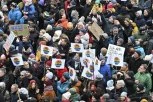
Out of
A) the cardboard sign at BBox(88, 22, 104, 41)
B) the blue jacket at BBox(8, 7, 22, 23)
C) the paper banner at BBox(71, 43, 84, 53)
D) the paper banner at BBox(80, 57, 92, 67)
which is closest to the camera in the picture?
the paper banner at BBox(80, 57, 92, 67)

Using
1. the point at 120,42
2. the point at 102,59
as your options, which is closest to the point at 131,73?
the point at 102,59

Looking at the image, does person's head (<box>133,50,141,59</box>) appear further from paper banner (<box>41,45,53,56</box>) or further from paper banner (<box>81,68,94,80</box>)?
paper banner (<box>41,45,53,56</box>)

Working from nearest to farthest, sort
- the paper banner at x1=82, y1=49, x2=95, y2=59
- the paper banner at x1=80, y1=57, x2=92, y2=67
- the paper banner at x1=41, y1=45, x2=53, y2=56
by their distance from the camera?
the paper banner at x1=80, y1=57, x2=92, y2=67, the paper banner at x1=82, y1=49, x2=95, y2=59, the paper banner at x1=41, y1=45, x2=53, y2=56

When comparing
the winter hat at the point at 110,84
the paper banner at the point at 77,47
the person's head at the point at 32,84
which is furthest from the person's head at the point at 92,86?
the paper banner at the point at 77,47

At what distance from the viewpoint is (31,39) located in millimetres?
24109

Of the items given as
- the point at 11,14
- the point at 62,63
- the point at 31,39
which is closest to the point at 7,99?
the point at 62,63

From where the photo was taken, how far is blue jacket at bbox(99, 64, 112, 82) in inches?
844

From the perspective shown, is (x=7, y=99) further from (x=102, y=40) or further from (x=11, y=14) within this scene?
(x=11, y=14)

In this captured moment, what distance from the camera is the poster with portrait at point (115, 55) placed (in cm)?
2180

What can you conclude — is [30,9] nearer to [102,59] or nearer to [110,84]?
[102,59]

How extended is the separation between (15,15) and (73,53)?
13.4 feet

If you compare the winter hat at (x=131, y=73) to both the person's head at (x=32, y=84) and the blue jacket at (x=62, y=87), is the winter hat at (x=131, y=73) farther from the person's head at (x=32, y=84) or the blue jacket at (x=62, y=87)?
the person's head at (x=32, y=84)

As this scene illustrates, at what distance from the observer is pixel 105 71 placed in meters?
21.6

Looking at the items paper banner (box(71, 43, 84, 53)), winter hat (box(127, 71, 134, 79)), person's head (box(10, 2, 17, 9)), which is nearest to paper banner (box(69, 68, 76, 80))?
paper banner (box(71, 43, 84, 53))
